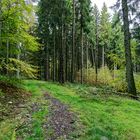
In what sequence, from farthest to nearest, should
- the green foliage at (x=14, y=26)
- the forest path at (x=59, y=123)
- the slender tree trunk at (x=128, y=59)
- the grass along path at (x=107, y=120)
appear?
the slender tree trunk at (x=128, y=59)
the green foliage at (x=14, y=26)
the grass along path at (x=107, y=120)
the forest path at (x=59, y=123)

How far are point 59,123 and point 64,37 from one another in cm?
2865

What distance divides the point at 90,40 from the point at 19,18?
4560cm

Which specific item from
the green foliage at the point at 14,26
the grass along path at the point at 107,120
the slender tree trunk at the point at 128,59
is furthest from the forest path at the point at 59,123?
the slender tree trunk at the point at 128,59

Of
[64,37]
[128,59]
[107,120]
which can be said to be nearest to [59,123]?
[107,120]

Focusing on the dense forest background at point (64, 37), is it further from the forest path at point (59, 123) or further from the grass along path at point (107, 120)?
the forest path at point (59, 123)

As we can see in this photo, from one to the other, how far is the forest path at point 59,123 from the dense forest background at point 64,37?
543cm

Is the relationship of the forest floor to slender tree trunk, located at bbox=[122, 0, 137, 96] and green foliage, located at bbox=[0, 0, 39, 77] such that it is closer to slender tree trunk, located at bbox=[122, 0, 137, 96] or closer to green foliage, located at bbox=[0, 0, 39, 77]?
green foliage, located at bbox=[0, 0, 39, 77]

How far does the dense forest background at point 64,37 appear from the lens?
59.1 ft

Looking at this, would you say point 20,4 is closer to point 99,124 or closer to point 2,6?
point 2,6

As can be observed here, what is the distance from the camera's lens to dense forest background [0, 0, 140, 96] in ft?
59.1

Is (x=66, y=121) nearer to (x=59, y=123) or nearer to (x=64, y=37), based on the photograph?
(x=59, y=123)

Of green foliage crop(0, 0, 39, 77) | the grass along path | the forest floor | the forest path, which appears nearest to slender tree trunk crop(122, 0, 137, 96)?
the grass along path

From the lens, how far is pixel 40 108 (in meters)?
12.8

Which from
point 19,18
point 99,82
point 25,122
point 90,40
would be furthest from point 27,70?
point 90,40
